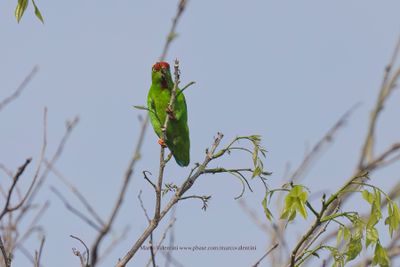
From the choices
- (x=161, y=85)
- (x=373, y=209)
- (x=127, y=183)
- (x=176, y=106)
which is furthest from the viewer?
(x=161, y=85)

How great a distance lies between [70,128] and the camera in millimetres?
4586

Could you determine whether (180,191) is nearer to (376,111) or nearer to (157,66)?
(376,111)

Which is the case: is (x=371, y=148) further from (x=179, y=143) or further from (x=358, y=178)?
(x=179, y=143)

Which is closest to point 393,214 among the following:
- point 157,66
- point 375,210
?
point 375,210

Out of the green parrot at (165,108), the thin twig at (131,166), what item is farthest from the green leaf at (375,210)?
the green parrot at (165,108)

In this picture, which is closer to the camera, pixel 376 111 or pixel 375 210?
pixel 375 210

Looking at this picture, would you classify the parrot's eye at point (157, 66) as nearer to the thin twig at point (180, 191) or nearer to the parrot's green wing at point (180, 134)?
the parrot's green wing at point (180, 134)

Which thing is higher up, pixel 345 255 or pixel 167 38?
pixel 167 38

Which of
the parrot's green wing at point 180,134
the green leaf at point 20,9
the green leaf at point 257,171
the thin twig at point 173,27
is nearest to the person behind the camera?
the green leaf at point 20,9

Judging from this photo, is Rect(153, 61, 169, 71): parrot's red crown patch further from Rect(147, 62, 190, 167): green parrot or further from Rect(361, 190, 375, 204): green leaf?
Rect(361, 190, 375, 204): green leaf

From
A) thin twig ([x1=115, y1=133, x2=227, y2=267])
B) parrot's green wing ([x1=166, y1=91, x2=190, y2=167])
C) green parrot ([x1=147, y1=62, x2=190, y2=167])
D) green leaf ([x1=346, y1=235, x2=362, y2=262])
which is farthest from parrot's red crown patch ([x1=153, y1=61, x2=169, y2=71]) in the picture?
green leaf ([x1=346, y1=235, x2=362, y2=262])

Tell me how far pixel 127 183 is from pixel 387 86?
1.78m

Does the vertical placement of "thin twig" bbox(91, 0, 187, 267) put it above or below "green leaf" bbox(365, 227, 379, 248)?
above

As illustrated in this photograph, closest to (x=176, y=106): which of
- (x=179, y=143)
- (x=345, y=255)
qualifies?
(x=179, y=143)
